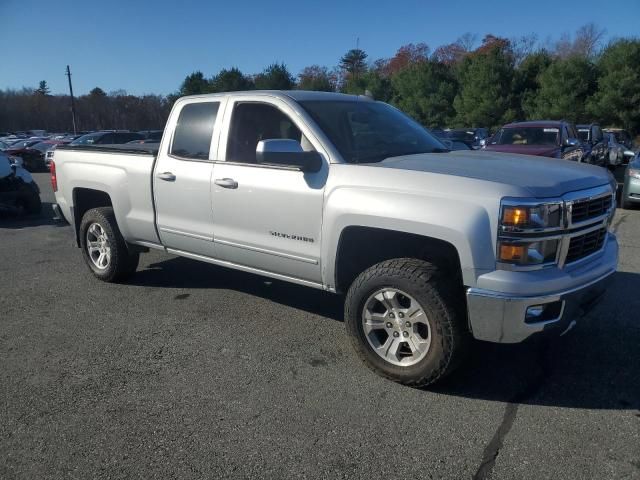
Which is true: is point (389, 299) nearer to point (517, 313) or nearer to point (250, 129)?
point (517, 313)

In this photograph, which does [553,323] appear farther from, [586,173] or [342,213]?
[342,213]

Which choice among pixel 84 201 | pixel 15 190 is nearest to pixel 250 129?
pixel 84 201

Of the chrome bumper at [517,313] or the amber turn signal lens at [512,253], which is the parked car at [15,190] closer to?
the chrome bumper at [517,313]

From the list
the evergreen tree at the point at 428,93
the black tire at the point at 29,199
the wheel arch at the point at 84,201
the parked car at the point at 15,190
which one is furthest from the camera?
the evergreen tree at the point at 428,93

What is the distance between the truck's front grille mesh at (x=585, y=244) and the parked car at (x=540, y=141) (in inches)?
290

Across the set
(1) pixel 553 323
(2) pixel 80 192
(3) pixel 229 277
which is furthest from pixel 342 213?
(2) pixel 80 192

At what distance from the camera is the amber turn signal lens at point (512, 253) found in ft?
9.93

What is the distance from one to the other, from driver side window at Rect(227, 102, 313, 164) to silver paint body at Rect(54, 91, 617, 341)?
0.07 m

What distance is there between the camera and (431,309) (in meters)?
3.30

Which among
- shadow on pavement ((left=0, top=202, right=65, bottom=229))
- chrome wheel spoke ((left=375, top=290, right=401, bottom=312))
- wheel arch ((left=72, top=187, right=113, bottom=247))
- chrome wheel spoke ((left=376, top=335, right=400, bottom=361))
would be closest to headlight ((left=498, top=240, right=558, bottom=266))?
chrome wheel spoke ((left=375, top=290, right=401, bottom=312))

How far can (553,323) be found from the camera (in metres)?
3.13

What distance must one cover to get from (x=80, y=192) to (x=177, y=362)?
120 inches

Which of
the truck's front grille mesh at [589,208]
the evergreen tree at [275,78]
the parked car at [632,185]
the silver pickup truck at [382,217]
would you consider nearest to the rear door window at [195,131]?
the silver pickup truck at [382,217]

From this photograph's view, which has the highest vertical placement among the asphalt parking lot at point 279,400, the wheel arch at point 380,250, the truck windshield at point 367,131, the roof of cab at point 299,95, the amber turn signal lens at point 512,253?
the roof of cab at point 299,95
